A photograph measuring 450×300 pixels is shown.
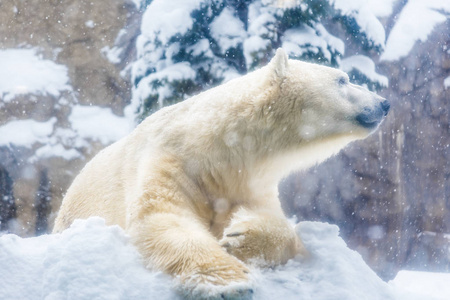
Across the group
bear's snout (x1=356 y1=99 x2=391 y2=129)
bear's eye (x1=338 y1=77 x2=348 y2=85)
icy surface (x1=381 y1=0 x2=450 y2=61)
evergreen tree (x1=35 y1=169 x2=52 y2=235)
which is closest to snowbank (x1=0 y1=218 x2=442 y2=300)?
bear's snout (x1=356 y1=99 x2=391 y2=129)

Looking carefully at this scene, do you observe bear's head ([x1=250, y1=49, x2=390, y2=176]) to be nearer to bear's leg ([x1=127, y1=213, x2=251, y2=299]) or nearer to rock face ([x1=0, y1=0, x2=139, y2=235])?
bear's leg ([x1=127, y1=213, x2=251, y2=299])

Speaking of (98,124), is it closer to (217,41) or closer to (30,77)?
(30,77)

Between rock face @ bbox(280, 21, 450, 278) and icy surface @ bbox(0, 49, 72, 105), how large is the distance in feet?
10.7

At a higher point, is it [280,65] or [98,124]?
[280,65]

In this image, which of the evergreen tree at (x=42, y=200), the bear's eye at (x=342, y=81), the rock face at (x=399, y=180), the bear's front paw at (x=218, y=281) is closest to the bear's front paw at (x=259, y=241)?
the bear's front paw at (x=218, y=281)

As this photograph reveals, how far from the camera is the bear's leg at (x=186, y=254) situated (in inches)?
55.6

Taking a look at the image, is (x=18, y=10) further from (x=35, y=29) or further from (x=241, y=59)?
(x=241, y=59)

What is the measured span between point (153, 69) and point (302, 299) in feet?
11.5

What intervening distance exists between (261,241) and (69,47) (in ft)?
18.3

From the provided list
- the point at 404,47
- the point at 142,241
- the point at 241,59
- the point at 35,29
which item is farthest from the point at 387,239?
the point at 35,29

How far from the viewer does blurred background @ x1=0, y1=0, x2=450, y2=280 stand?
4.61 metres

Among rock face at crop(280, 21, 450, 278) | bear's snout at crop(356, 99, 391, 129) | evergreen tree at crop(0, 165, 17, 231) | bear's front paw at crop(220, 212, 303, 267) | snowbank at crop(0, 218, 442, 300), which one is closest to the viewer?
snowbank at crop(0, 218, 442, 300)

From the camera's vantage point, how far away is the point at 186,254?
152 cm

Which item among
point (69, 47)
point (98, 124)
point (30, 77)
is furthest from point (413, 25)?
point (30, 77)
